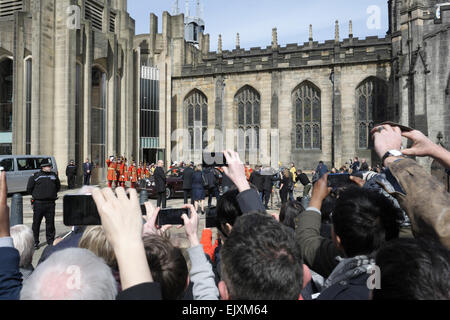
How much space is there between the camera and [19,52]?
18266 mm

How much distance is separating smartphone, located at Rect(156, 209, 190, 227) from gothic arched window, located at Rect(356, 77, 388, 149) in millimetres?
23856

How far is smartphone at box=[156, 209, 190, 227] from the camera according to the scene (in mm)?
2053

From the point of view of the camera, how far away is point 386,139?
167 cm

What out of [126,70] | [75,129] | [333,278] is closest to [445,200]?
[333,278]

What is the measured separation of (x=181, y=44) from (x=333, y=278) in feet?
93.9

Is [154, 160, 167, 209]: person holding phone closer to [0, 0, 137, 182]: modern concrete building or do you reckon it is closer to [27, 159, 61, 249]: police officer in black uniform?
[27, 159, 61, 249]: police officer in black uniform

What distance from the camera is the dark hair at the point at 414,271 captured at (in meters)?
1.04

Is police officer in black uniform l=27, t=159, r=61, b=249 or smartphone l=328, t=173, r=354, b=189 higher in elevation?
smartphone l=328, t=173, r=354, b=189

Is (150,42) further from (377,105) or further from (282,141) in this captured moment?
(377,105)

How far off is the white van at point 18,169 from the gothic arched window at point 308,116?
17.6m

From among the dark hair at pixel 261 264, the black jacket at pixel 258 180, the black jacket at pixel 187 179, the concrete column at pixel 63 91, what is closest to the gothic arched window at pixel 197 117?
the concrete column at pixel 63 91

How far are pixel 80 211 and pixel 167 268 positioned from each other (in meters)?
0.82

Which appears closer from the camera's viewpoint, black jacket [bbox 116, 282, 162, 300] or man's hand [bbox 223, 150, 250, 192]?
black jacket [bbox 116, 282, 162, 300]

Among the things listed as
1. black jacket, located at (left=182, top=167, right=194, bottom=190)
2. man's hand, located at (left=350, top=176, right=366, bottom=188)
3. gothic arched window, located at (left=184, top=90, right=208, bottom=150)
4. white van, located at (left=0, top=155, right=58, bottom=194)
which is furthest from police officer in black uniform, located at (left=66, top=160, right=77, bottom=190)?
man's hand, located at (left=350, top=176, right=366, bottom=188)
